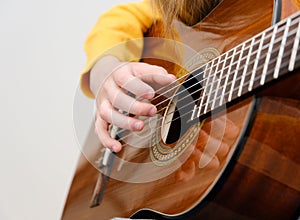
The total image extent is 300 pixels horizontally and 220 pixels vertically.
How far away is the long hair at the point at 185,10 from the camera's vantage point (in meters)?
0.72

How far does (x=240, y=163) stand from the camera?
0.48 meters

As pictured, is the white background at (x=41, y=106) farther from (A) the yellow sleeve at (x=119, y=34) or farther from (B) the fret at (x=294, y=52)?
(B) the fret at (x=294, y=52)

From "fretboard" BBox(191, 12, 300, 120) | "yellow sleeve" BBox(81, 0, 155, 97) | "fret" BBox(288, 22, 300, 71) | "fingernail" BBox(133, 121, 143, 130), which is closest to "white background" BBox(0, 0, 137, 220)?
"yellow sleeve" BBox(81, 0, 155, 97)

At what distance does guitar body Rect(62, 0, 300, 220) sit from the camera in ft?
1.54

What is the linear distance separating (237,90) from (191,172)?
13cm

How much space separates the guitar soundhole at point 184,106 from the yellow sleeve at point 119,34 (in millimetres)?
240

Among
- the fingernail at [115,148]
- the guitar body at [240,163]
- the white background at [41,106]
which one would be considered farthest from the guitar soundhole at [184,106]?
the white background at [41,106]

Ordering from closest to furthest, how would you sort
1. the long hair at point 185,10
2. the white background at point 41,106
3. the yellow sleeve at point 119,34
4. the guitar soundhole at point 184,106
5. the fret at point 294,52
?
the fret at point 294,52, the guitar soundhole at point 184,106, the long hair at point 185,10, the yellow sleeve at point 119,34, the white background at point 41,106

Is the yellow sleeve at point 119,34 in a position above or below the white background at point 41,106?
above

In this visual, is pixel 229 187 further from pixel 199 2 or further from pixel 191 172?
pixel 199 2

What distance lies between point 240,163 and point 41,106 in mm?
1057

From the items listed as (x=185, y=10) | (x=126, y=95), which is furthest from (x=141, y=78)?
(x=185, y=10)

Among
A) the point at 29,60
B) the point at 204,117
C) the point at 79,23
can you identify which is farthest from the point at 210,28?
the point at 29,60

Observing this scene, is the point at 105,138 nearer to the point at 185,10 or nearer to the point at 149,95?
the point at 149,95
